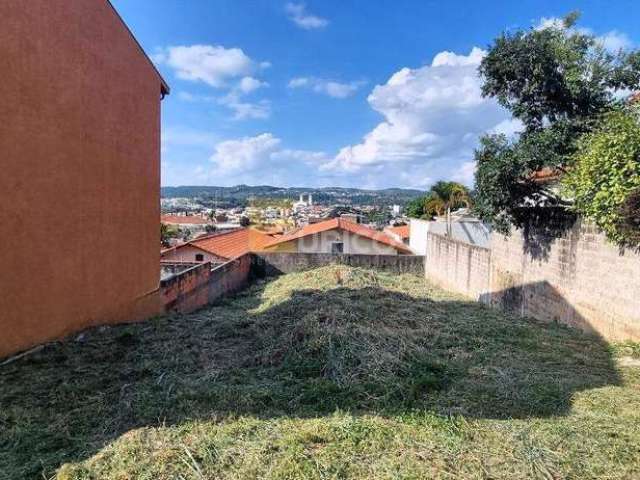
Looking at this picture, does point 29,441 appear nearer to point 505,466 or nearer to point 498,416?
point 505,466

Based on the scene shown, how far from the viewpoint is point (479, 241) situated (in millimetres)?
16500

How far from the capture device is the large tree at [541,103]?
6992 millimetres

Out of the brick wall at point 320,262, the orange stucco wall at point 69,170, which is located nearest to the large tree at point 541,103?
the orange stucco wall at point 69,170

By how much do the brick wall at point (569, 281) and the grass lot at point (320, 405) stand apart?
0.55 m

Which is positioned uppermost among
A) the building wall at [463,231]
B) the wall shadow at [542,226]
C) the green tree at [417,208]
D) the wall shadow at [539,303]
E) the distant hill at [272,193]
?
the distant hill at [272,193]

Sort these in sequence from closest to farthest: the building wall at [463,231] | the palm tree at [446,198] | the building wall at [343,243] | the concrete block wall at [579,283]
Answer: the concrete block wall at [579,283], the building wall at [463,231], the building wall at [343,243], the palm tree at [446,198]

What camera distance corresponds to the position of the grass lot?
8.39 ft

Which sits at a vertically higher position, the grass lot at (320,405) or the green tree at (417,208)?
the green tree at (417,208)

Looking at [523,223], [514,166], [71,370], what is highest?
[514,166]

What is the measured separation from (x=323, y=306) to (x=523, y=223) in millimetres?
4526

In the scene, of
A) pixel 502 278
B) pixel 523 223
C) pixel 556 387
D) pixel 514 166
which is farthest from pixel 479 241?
pixel 556 387

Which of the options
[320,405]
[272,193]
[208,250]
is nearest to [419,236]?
[208,250]

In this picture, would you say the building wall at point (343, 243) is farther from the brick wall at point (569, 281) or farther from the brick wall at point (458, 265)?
the brick wall at point (569, 281)

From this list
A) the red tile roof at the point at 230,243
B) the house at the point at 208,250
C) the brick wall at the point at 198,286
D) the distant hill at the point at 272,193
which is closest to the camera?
the brick wall at the point at 198,286
